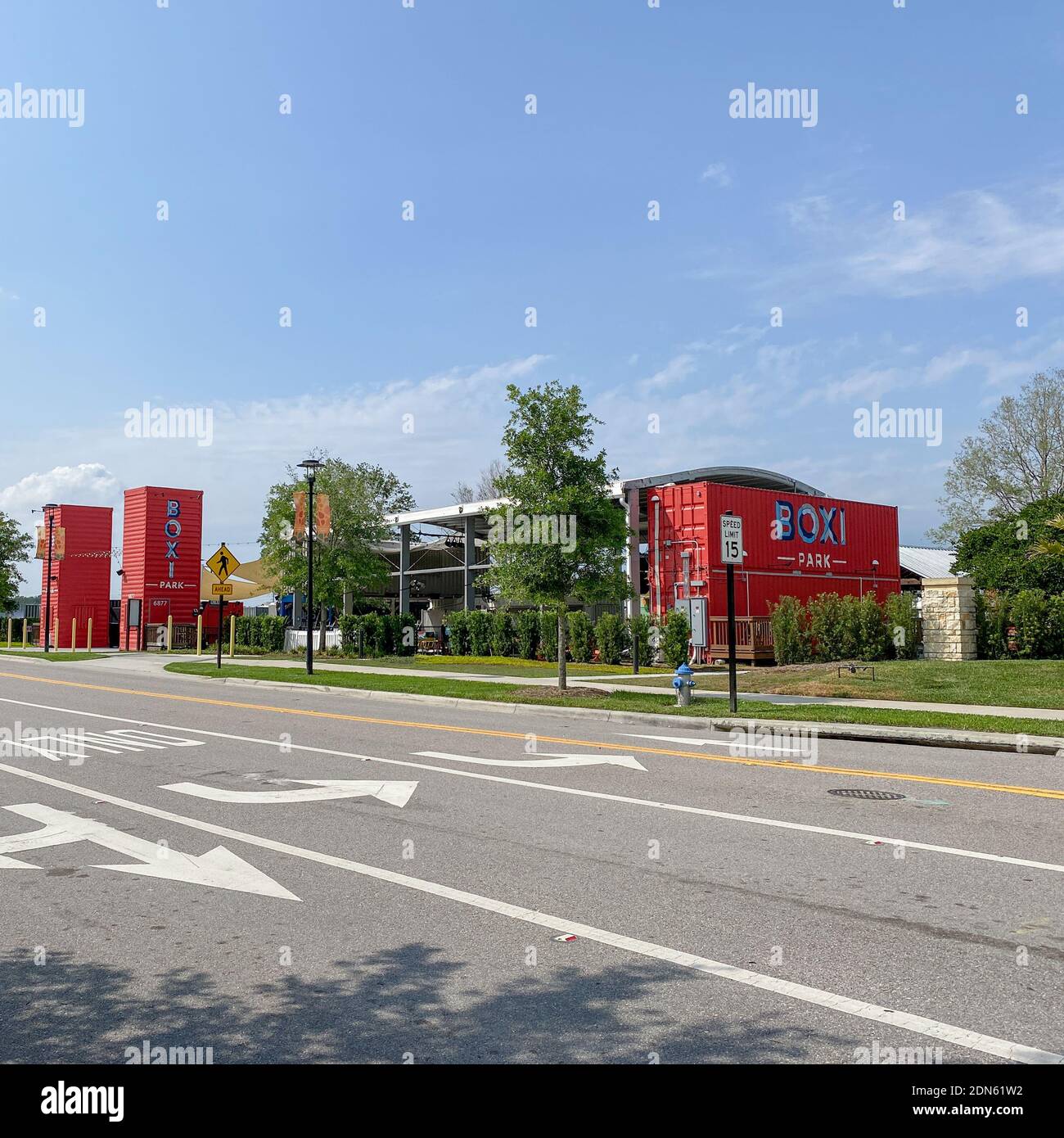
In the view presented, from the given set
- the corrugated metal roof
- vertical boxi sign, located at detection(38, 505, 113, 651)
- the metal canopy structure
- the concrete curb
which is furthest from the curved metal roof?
vertical boxi sign, located at detection(38, 505, 113, 651)

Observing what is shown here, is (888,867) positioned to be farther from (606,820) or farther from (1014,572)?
(1014,572)

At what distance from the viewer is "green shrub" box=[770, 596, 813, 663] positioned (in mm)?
28203

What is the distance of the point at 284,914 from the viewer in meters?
5.67

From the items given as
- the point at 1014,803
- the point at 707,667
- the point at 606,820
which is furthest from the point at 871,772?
the point at 707,667

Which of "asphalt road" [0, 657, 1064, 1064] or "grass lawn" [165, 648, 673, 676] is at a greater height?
"grass lawn" [165, 648, 673, 676]

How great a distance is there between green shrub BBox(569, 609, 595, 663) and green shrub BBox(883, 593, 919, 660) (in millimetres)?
9556

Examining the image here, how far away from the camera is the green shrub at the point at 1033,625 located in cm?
2644

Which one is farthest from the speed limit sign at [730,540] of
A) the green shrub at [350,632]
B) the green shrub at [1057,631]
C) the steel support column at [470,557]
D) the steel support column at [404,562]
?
Result: the steel support column at [404,562]

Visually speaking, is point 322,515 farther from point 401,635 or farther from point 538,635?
point 538,635

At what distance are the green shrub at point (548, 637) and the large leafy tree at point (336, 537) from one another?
10.3 m

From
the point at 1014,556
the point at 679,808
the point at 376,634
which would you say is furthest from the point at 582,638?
the point at 679,808

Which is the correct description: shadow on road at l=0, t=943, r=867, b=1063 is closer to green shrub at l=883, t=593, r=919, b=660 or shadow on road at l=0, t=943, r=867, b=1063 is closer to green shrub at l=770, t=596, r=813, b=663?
green shrub at l=770, t=596, r=813, b=663

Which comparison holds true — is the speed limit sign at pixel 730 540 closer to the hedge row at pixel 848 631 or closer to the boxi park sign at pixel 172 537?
the hedge row at pixel 848 631

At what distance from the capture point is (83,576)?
185 ft
